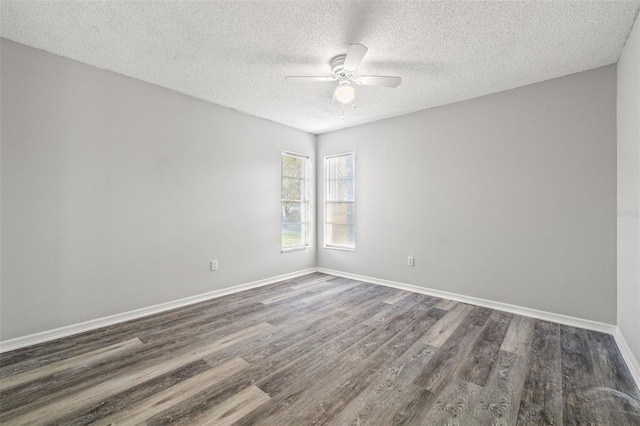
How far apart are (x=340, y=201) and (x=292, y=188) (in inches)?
34.6

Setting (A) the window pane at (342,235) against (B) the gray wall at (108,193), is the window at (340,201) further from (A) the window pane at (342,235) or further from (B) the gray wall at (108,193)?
(B) the gray wall at (108,193)

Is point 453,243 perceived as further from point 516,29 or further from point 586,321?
point 516,29

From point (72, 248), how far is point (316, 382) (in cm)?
257

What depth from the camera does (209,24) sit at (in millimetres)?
2180

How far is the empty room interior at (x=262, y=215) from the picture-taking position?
192 centimetres

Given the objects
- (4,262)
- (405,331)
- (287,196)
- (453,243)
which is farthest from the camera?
(287,196)

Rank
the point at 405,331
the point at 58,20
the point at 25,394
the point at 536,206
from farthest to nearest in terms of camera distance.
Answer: the point at 536,206, the point at 405,331, the point at 58,20, the point at 25,394

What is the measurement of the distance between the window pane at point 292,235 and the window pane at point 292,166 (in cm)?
88

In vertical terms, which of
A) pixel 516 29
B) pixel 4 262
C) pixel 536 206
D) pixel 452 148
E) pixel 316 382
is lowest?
pixel 316 382

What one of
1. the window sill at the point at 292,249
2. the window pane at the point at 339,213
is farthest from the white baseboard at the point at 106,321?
the window pane at the point at 339,213

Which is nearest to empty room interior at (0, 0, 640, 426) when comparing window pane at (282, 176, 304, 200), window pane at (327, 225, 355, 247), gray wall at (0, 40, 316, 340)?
gray wall at (0, 40, 316, 340)

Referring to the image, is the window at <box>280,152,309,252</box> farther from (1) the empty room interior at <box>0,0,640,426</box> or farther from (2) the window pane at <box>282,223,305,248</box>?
(1) the empty room interior at <box>0,0,640,426</box>

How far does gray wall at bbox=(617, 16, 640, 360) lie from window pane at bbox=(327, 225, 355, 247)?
10.4ft

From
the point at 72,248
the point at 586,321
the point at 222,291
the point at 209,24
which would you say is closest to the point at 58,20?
the point at 209,24
